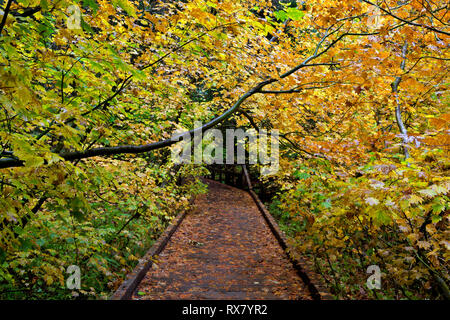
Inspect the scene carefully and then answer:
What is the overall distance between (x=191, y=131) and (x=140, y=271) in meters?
3.31

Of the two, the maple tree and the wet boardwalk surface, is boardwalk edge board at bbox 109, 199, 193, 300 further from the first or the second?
the maple tree

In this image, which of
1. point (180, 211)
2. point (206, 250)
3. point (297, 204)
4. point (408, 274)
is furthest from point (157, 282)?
point (180, 211)

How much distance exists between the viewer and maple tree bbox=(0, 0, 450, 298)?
2.52 meters

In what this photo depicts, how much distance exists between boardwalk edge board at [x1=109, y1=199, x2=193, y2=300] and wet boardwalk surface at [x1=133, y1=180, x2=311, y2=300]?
127 millimetres

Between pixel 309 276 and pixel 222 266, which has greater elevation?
pixel 309 276

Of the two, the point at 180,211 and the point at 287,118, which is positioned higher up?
the point at 287,118

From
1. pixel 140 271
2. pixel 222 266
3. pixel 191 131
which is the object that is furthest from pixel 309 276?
pixel 191 131

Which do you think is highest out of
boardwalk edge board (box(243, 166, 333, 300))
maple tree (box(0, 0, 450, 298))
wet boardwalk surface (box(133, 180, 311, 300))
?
maple tree (box(0, 0, 450, 298))

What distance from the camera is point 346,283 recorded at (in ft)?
17.7

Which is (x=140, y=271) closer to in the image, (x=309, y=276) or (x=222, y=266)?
(x=222, y=266)

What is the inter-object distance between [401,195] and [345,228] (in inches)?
75.2

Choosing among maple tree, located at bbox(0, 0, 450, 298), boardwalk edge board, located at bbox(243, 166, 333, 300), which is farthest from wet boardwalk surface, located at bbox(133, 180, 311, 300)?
maple tree, located at bbox(0, 0, 450, 298)

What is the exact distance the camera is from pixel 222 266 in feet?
21.9
